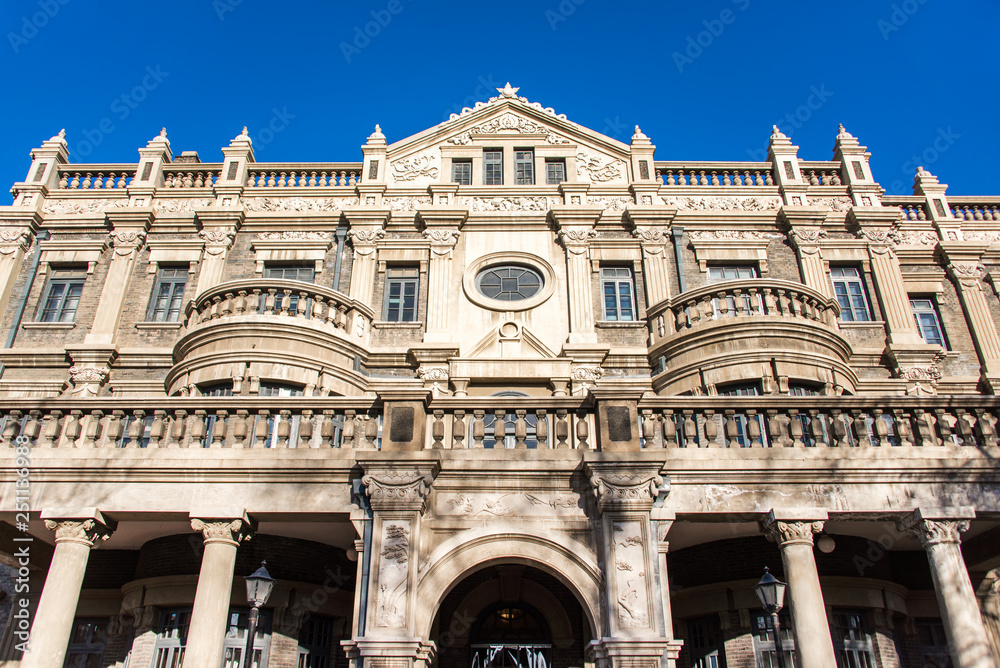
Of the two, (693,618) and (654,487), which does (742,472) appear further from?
(693,618)

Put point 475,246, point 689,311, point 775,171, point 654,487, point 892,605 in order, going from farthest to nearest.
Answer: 1. point 775,171
2. point 475,246
3. point 689,311
4. point 892,605
5. point 654,487

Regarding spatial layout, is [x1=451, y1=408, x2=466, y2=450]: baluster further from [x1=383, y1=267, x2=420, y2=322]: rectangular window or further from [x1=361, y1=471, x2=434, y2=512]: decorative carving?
[x1=383, y1=267, x2=420, y2=322]: rectangular window

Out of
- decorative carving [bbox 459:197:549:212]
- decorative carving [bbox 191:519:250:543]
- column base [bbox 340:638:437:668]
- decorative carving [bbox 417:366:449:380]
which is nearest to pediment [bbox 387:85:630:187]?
decorative carving [bbox 459:197:549:212]

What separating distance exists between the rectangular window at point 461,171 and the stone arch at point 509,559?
13.3 meters

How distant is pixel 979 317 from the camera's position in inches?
776

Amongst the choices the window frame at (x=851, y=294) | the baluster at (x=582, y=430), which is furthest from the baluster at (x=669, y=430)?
the window frame at (x=851, y=294)

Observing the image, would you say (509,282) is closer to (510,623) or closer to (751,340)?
(751,340)

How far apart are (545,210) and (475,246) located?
2230mm

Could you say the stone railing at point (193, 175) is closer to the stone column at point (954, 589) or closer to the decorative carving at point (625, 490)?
the decorative carving at point (625, 490)

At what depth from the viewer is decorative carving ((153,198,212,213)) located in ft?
70.0

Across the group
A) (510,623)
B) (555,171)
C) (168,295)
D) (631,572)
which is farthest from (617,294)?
(168,295)

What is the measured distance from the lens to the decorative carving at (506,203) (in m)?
21.1

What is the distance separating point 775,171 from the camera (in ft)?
71.8

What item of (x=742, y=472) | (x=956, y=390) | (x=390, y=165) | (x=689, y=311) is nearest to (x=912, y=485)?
(x=742, y=472)
